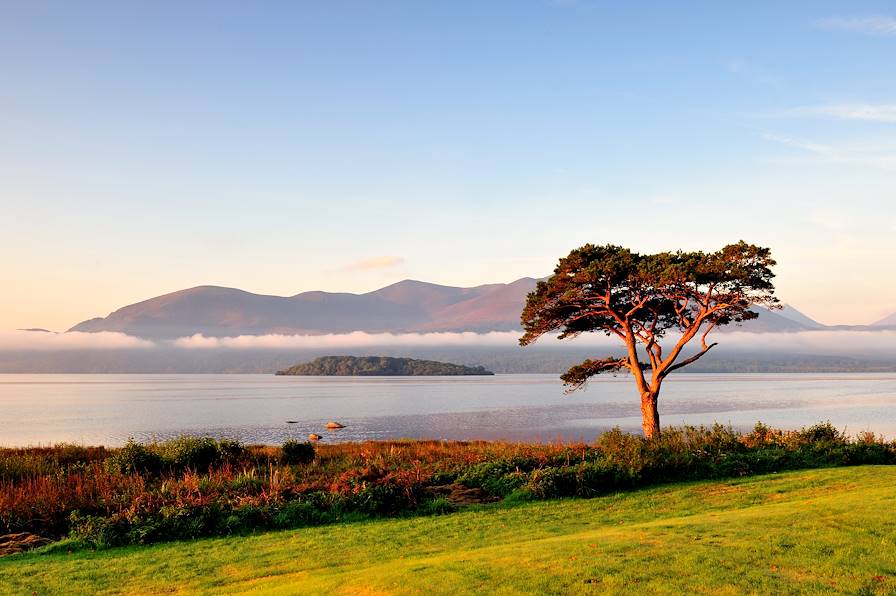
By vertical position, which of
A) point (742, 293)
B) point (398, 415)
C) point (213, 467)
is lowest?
point (398, 415)

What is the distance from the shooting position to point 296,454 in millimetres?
29734

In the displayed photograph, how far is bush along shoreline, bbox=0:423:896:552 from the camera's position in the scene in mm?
17078

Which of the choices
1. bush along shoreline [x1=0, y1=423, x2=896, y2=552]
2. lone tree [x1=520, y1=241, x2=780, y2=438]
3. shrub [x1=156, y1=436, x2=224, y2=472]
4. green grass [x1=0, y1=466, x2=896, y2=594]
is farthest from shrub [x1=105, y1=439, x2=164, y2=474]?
lone tree [x1=520, y1=241, x2=780, y2=438]

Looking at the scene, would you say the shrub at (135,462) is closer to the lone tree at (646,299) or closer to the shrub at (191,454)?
the shrub at (191,454)

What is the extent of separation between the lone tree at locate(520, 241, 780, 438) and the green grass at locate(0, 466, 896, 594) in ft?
47.6

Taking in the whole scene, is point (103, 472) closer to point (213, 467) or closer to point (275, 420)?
point (213, 467)

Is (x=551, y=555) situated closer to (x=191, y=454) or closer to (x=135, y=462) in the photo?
(x=135, y=462)

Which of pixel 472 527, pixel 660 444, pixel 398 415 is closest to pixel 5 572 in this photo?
pixel 472 527

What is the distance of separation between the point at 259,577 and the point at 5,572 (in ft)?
18.5

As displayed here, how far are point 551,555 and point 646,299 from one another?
25526mm

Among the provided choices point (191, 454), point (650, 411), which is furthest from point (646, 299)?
point (191, 454)

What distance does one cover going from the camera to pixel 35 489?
802 inches

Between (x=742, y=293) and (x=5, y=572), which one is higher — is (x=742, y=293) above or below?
above

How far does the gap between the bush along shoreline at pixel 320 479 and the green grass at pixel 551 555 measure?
1.16 metres
